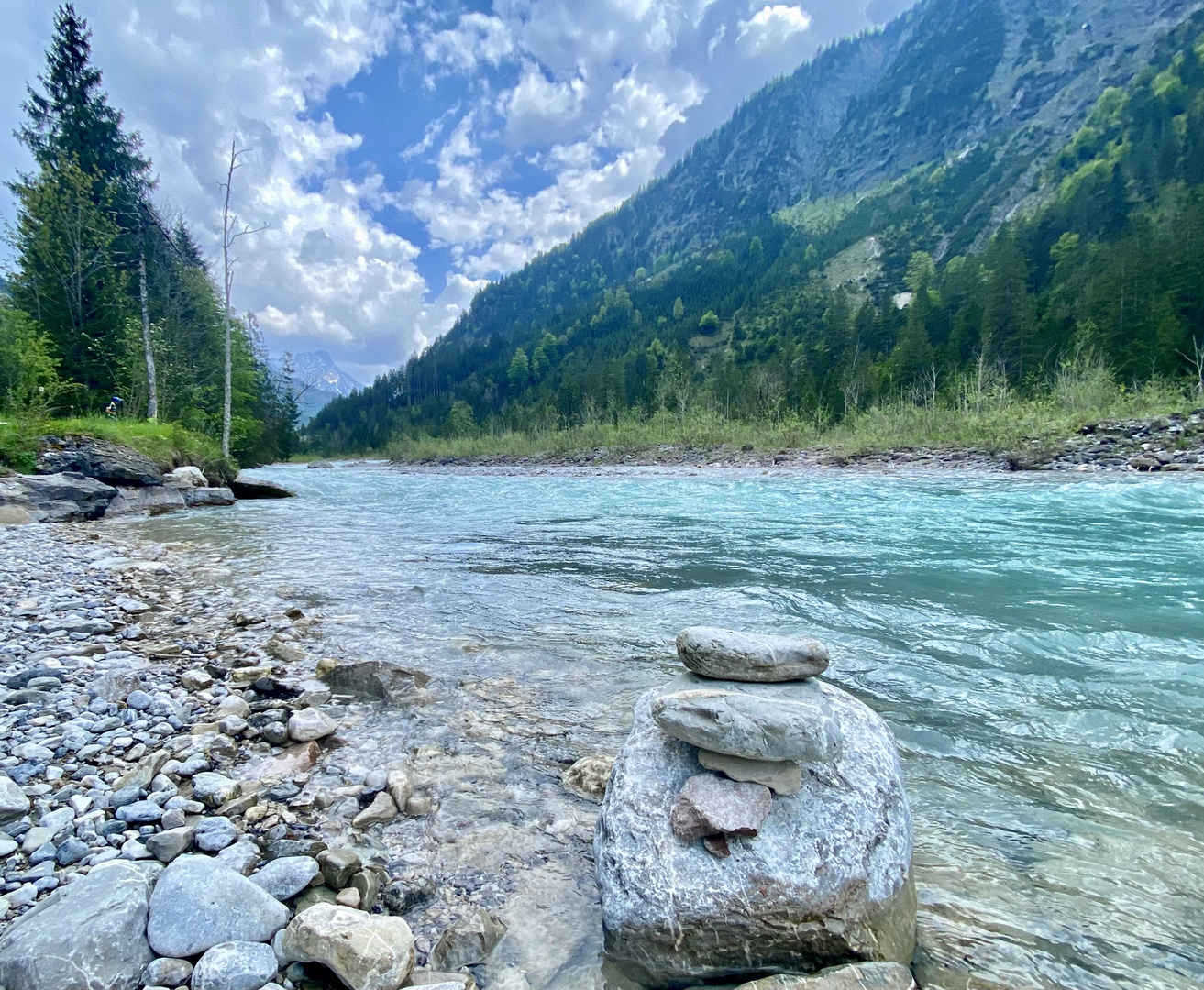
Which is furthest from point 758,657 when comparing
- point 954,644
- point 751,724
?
point 954,644

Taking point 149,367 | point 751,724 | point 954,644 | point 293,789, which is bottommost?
point 954,644

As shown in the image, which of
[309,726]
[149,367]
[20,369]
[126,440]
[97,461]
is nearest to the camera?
[309,726]

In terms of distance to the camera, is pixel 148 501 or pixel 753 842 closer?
pixel 753 842

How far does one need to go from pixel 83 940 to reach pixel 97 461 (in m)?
17.3

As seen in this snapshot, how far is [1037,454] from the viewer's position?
2127 cm

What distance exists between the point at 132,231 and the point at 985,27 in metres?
235

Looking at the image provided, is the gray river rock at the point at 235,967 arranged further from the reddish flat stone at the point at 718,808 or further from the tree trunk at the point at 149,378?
the tree trunk at the point at 149,378

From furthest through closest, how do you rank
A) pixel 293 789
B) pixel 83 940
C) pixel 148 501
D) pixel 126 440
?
pixel 126 440 → pixel 148 501 → pixel 293 789 → pixel 83 940

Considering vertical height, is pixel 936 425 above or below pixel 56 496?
above

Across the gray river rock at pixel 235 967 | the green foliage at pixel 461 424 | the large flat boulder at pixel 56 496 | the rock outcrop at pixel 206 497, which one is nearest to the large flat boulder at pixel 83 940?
the gray river rock at pixel 235 967

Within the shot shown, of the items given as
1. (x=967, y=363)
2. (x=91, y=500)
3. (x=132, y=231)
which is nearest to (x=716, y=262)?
(x=967, y=363)

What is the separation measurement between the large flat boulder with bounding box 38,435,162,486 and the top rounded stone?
17.0 meters

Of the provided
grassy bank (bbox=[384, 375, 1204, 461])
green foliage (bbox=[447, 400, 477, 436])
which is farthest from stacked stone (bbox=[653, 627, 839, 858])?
green foliage (bbox=[447, 400, 477, 436])

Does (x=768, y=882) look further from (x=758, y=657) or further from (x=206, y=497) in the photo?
(x=206, y=497)
